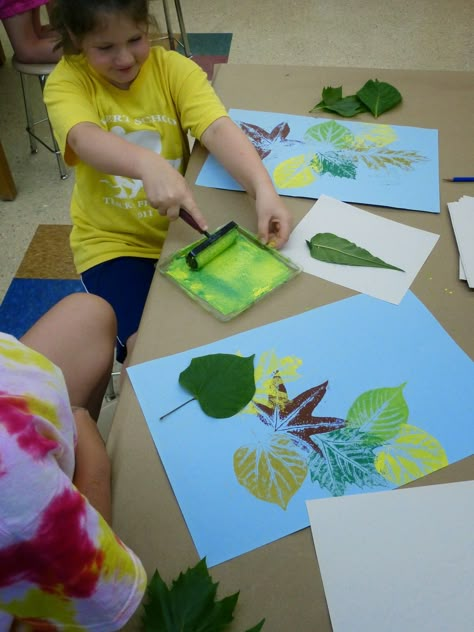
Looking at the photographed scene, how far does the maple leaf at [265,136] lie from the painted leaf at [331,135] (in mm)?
33

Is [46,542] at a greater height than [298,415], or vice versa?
[46,542]

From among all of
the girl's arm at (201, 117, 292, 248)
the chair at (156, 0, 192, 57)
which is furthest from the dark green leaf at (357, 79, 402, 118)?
the chair at (156, 0, 192, 57)

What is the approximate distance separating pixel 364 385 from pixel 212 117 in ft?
1.72

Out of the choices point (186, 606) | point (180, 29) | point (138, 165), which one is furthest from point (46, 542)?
point (180, 29)

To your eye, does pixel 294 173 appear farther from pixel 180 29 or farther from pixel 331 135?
pixel 180 29

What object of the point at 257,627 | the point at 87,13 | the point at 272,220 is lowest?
the point at 257,627

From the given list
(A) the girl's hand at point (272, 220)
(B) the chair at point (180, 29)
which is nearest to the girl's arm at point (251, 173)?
(A) the girl's hand at point (272, 220)

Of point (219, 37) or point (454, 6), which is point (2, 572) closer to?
point (219, 37)

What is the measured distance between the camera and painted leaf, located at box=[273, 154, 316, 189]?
0.80 meters

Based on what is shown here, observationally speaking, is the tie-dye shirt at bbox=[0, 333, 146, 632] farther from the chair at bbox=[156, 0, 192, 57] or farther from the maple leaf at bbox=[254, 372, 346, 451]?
the chair at bbox=[156, 0, 192, 57]

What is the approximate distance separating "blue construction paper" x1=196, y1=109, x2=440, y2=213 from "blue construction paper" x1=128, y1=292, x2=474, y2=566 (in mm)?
203

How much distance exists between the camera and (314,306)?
0.65m

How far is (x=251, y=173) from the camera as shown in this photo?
0.78 m

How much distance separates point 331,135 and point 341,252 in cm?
27
